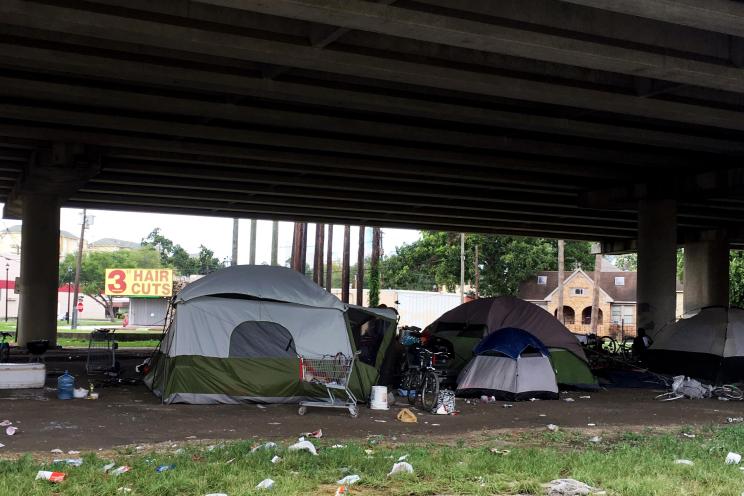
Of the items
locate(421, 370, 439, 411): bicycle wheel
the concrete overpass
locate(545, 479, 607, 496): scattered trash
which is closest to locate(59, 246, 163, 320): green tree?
the concrete overpass

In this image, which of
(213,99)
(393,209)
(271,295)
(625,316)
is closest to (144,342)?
(393,209)

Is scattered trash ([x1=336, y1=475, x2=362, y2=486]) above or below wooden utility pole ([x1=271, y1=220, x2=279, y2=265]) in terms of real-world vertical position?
below

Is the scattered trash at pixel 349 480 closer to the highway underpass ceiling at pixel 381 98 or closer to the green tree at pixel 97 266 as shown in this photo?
the highway underpass ceiling at pixel 381 98

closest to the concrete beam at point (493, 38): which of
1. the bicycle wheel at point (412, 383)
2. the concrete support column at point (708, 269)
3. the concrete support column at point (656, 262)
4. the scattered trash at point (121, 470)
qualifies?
the bicycle wheel at point (412, 383)

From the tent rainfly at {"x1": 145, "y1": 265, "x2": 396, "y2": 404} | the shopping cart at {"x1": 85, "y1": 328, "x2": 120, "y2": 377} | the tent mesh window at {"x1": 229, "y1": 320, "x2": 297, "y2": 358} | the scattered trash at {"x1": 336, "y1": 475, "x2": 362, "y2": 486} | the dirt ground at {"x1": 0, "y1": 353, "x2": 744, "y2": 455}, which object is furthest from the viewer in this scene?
the shopping cart at {"x1": 85, "y1": 328, "x2": 120, "y2": 377}

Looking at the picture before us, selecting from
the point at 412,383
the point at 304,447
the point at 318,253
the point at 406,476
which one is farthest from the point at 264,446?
the point at 318,253

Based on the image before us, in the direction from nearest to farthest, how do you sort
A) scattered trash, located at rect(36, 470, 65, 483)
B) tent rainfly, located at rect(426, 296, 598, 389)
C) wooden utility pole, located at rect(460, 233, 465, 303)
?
scattered trash, located at rect(36, 470, 65, 483) → tent rainfly, located at rect(426, 296, 598, 389) → wooden utility pole, located at rect(460, 233, 465, 303)

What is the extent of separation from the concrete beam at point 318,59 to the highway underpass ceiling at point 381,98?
0.11 ft

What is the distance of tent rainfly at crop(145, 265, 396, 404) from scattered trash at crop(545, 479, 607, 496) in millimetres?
6348

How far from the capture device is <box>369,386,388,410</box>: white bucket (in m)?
12.8

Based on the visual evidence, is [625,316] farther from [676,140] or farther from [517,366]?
[517,366]

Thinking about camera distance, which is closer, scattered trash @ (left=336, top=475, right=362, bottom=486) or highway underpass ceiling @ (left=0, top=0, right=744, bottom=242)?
scattered trash @ (left=336, top=475, right=362, bottom=486)

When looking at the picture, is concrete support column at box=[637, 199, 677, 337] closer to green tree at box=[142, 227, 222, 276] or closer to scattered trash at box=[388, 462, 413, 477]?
scattered trash at box=[388, 462, 413, 477]

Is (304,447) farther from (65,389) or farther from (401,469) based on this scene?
(65,389)
